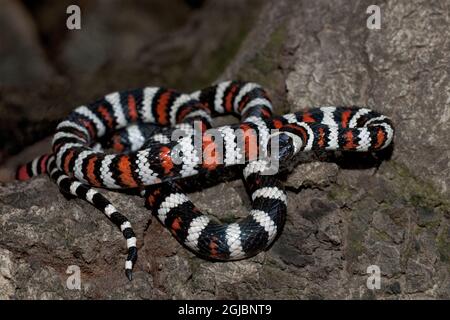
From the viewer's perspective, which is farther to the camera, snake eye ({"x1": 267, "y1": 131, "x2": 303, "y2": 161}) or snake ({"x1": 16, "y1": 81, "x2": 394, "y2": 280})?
snake eye ({"x1": 267, "y1": 131, "x2": 303, "y2": 161})

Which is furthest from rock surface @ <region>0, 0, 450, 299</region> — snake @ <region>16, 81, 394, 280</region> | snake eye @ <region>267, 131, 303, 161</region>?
snake eye @ <region>267, 131, 303, 161</region>

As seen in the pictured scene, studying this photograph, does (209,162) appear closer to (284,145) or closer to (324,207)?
(284,145)

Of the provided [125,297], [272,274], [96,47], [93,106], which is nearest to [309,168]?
[272,274]

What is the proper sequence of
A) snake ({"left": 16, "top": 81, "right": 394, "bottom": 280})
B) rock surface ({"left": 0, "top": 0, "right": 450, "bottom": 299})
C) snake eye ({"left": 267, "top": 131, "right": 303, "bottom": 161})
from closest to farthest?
rock surface ({"left": 0, "top": 0, "right": 450, "bottom": 299}) < snake ({"left": 16, "top": 81, "right": 394, "bottom": 280}) < snake eye ({"left": 267, "top": 131, "right": 303, "bottom": 161})

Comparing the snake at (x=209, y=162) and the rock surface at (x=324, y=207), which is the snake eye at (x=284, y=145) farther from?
the rock surface at (x=324, y=207)

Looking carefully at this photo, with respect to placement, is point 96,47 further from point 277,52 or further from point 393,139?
point 393,139

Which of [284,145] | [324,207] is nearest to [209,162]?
[284,145]

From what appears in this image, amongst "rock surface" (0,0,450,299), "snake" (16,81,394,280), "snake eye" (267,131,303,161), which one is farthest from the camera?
"snake eye" (267,131,303,161)

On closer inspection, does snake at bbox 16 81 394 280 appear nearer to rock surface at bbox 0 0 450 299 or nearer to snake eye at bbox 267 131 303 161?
snake eye at bbox 267 131 303 161
